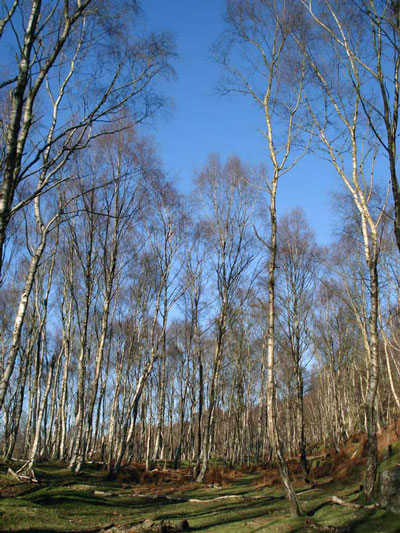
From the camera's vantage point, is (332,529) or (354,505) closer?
(332,529)

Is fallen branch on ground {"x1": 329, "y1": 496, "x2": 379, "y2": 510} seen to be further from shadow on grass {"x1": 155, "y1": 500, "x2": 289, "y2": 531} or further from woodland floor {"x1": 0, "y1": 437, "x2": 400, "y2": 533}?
shadow on grass {"x1": 155, "y1": 500, "x2": 289, "y2": 531}

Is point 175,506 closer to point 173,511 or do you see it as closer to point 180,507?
point 180,507

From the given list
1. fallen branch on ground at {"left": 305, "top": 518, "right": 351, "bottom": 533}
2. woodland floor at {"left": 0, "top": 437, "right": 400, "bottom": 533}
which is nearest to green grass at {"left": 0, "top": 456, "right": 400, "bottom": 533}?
woodland floor at {"left": 0, "top": 437, "right": 400, "bottom": 533}

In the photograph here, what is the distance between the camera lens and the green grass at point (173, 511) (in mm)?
6473

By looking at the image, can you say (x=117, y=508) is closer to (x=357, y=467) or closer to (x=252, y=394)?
(x=357, y=467)

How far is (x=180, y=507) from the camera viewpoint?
913 cm

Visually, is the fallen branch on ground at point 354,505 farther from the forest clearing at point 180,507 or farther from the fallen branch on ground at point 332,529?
the fallen branch on ground at point 332,529

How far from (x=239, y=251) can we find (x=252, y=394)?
21.8 m

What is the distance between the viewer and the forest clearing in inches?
255

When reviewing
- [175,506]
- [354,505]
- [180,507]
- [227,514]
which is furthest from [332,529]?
[175,506]

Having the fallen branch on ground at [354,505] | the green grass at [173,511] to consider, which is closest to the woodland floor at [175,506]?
the green grass at [173,511]

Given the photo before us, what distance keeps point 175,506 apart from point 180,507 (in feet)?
0.75

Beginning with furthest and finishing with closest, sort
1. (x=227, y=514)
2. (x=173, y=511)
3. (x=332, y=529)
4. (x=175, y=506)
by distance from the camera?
1. (x=175, y=506)
2. (x=173, y=511)
3. (x=227, y=514)
4. (x=332, y=529)

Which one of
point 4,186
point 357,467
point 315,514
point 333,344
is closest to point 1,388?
point 4,186
